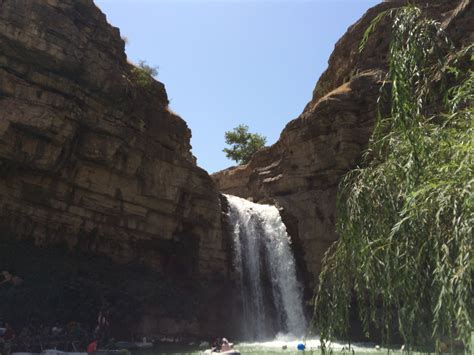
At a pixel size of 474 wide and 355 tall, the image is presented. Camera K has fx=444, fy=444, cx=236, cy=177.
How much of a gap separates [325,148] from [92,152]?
14.1 metres

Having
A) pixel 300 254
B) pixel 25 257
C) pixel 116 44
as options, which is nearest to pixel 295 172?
pixel 300 254

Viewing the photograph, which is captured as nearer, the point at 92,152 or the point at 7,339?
the point at 7,339

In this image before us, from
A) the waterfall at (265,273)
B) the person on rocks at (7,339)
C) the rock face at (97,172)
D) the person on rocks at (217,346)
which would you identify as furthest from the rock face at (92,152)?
the person on rocks at (217,346)

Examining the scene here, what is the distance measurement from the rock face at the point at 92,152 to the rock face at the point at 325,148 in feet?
18.9

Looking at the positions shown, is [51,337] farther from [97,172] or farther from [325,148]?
[325,148]

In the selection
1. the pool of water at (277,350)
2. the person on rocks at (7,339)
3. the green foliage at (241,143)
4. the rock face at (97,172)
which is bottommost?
the pool of water at (277,350)

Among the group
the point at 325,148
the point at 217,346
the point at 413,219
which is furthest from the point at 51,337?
the point at 325,148

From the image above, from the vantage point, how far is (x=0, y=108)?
59.6 feet

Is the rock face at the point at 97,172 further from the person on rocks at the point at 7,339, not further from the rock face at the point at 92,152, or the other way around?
the person on rocks at the point at 7,339

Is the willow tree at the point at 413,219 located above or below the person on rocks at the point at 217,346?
above

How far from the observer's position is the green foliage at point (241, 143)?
54.6 metres

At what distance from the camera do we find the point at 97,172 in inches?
844

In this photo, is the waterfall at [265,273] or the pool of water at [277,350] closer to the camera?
the pool of water at [277,350]

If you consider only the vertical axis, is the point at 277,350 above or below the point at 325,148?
below
